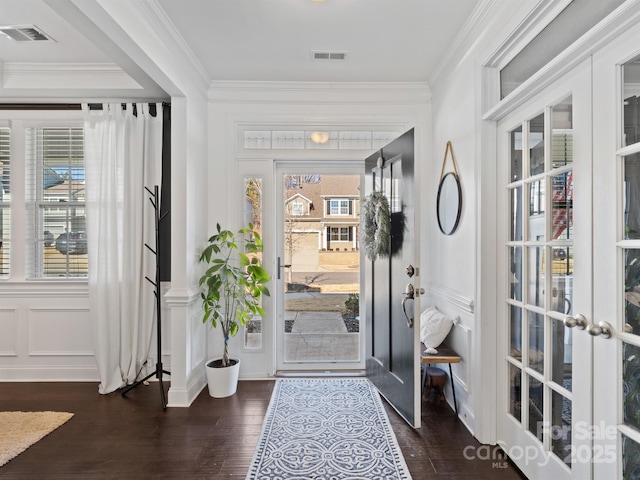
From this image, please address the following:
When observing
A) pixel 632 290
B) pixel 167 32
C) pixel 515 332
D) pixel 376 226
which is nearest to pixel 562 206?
pixel 632 290

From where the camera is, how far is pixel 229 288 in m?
3.27

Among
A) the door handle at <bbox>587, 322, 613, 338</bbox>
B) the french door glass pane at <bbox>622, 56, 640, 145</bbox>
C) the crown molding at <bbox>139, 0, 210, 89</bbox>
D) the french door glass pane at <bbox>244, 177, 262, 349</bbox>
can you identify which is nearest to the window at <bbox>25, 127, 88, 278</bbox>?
the crown molding at <bbox>139, 0, 210, 89</bbox>

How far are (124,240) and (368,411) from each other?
251 cm

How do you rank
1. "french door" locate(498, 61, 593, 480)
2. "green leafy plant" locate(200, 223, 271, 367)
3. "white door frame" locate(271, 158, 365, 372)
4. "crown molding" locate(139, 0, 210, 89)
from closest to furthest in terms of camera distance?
"french door" locate(498, 61, 593, 480), "crown molding" locate(139, 0, 210, 89), "green leafy plant" locate(200, 223, 271, 367), "white door frame" locate(271, 158, 365, 372)

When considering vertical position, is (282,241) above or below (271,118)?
below

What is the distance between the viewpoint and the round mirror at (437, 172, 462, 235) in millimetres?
2684

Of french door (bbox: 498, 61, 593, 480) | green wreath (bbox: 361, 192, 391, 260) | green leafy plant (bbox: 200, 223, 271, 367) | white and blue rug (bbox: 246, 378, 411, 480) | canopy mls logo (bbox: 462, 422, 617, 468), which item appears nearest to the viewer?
canopy mls logo (bbox: 462, 422, 617, 468)

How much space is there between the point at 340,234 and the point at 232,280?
1.14 meters

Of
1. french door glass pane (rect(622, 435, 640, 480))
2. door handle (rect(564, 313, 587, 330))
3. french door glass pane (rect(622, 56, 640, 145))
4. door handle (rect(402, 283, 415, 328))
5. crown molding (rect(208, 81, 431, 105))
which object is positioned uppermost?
crown molding (rect(208, 81, 431, 105))

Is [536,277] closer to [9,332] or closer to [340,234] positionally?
[340,234]

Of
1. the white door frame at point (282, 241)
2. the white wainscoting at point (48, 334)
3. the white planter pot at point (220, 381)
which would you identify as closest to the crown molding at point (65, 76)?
the white door frame at point (282, 241)

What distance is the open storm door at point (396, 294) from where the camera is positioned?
2.53 metres

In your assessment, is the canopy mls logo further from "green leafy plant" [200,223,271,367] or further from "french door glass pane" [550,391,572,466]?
"green leafy plant" [200,223,271,367]

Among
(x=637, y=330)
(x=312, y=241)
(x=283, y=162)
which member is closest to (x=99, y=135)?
(x=283, y=162)
